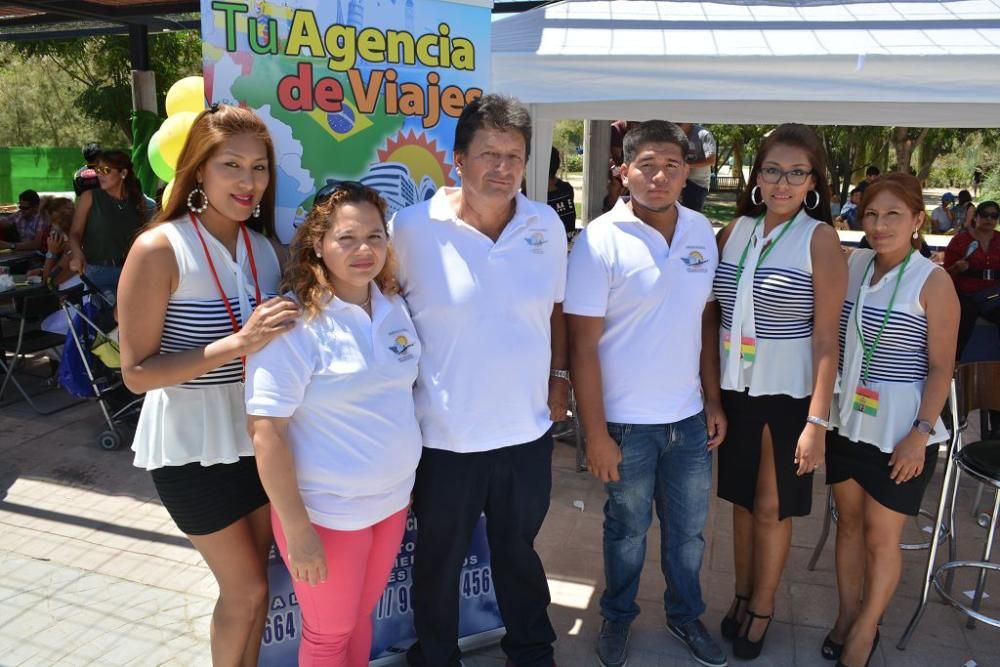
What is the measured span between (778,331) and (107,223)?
477 cm

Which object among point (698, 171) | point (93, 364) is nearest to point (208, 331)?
point (93, 364)

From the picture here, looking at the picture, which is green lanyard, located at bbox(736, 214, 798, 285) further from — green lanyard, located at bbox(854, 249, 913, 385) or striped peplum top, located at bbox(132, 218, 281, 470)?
striped peplum top, located at bbox(132, 218, 281, 470)

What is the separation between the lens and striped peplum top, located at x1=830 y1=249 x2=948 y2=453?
244 centimetres

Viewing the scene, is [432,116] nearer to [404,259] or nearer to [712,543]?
[404,259]

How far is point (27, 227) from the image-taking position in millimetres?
9281

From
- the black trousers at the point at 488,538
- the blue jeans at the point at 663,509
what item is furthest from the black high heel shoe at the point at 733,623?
the black trousers at the point at 488,538

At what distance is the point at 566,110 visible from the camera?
4.20 m

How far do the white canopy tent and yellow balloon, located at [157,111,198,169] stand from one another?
5.78 feet

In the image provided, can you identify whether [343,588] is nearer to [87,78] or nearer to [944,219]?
[944,219]

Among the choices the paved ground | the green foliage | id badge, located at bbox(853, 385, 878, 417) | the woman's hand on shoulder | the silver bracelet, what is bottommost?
the paved ground

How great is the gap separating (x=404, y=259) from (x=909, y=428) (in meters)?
1.75

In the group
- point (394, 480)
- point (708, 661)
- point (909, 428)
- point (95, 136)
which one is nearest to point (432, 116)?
point (394, 480)

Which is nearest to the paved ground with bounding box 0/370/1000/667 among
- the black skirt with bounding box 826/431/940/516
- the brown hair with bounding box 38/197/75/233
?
the black skirt with bounding box 826/431/940/516

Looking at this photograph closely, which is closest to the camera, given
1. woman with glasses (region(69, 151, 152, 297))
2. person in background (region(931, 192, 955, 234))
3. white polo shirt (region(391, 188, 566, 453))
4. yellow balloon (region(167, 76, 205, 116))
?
white polo shirt (region(391, 188, 566, 453))
